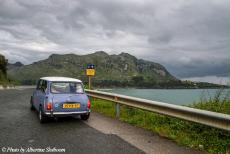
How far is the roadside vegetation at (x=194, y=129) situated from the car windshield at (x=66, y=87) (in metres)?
1.97

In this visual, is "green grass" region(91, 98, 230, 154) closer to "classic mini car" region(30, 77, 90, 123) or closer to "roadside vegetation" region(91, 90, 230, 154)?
"roadside vegetation" region(91, 90, 230, 154)

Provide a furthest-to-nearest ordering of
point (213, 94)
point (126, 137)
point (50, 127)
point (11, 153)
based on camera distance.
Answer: point (213, 94) → point (50, 127) → point (126, 137) → point (11, 153)

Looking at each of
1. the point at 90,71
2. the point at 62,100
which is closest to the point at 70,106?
the point at 62,100

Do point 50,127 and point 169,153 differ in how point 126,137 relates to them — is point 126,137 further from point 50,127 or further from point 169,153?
point 50,127

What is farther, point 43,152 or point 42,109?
point 42,109

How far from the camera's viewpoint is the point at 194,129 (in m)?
7.25

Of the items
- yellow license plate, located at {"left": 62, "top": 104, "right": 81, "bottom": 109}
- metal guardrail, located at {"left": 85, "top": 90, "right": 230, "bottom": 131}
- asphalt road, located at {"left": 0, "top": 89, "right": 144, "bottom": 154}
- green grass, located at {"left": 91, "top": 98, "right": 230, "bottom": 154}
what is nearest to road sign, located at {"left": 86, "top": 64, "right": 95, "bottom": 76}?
metal guardrail, located at {"left": 85, "top": 90, "right": 230, "bottom": 131}

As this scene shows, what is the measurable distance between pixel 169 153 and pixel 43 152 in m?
2.74

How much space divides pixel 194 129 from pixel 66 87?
4.77 meters

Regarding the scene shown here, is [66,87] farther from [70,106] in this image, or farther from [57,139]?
[57,139]

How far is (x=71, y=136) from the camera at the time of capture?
6.74 meters

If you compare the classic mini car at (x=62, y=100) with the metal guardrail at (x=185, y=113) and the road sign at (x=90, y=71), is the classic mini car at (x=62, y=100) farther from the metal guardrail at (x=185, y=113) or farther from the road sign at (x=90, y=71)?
the road sign at (x=90, y=71)

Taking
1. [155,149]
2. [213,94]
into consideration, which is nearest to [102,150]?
[155,149]

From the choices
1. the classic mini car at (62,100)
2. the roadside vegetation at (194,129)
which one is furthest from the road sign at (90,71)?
the classic mini car at (62,100)
